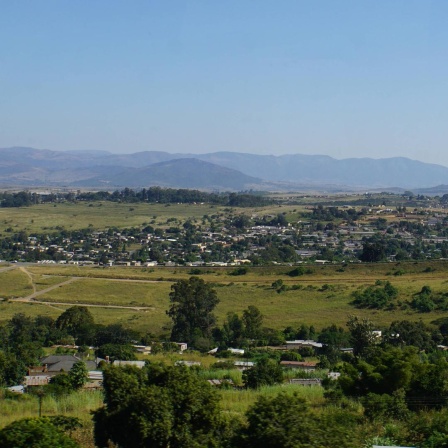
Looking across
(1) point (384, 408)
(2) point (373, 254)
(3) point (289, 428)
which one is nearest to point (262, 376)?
(1) point (384, 408)

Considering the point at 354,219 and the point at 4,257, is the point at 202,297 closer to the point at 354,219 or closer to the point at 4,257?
the point at 4,257

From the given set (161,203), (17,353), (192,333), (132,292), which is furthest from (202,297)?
(161,203)

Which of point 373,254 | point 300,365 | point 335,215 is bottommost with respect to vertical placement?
point 300,365

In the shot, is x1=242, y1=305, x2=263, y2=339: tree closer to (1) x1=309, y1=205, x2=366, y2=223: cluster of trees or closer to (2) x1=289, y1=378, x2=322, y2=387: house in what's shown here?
(2) x1=289, y1=378, x2=322, y2=387: house

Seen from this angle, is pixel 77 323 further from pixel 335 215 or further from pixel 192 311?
pixel 335 215

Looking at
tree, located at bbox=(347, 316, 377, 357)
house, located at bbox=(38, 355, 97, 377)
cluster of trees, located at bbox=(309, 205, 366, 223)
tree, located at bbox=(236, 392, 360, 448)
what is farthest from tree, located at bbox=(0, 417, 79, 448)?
cluster of trees, located at bbox=(309, 205, 366, 223)

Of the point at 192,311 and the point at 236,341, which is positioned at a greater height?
the point at 192,311

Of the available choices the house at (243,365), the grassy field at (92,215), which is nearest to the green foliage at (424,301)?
the house at (243,365)
